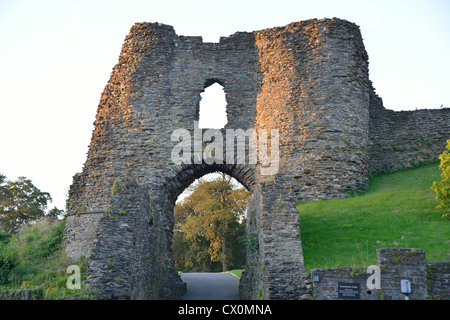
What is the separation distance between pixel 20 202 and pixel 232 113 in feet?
64.8

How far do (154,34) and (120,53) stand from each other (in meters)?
1.79

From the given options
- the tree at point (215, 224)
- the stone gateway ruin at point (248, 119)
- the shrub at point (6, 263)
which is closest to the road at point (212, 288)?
the stone gateway ruin at point (248, 119)

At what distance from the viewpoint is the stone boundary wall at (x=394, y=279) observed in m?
9.65

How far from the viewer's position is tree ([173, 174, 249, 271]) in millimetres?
30578

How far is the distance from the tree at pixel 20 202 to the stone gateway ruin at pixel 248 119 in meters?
14.1

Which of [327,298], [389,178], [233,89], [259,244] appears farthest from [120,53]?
[327,298]

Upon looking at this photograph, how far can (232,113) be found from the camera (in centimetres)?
1912

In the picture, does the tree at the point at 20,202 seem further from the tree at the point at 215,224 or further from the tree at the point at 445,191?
the tree at the point at 445,191

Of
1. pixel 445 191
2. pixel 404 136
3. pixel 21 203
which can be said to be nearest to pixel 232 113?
pixel 404 136

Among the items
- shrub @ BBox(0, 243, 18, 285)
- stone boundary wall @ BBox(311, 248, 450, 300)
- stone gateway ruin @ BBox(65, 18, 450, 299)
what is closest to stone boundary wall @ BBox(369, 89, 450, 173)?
stone gateway ruin @ BBox(65, 18, 450, 299)

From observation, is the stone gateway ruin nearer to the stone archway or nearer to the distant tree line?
the stone archway

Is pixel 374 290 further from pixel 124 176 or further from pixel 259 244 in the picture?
pixel 124 176

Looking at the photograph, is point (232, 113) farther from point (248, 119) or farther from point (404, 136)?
point (404, 136)

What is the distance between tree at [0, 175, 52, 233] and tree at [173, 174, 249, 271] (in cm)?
1046
